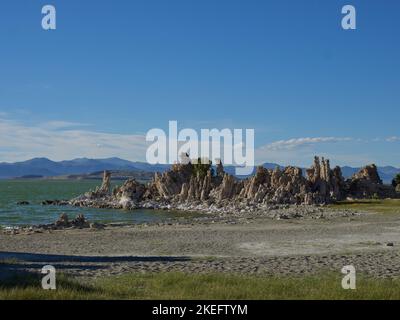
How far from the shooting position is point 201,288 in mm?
16125

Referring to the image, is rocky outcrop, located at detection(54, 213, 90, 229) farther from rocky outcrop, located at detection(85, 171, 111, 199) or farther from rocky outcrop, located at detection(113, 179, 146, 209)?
rocky outcrop, located at detection(85, 171, 111, 199)

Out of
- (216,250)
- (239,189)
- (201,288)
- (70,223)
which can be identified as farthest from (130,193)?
(201,288)

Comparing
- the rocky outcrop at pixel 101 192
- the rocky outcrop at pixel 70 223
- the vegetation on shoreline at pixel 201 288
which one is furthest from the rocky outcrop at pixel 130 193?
the vegetation on shoreline at pixel 201 288

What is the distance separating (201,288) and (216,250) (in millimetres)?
15612

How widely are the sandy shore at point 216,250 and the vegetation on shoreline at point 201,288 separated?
2.83 meters

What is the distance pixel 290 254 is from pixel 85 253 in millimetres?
10498

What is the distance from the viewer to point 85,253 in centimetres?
3059

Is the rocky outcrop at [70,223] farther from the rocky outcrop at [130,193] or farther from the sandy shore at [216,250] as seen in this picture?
the rocky outcrop at [130,193]

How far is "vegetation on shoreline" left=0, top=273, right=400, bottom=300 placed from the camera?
1460 centimetres

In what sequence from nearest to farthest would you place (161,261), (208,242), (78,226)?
(161,261) → (208,242) → (78,226)

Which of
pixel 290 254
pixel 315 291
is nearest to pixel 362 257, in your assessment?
pixel 290 254

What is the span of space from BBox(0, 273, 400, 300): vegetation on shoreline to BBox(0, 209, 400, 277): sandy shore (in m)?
2.83

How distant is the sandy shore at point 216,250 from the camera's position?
22.8 metres
